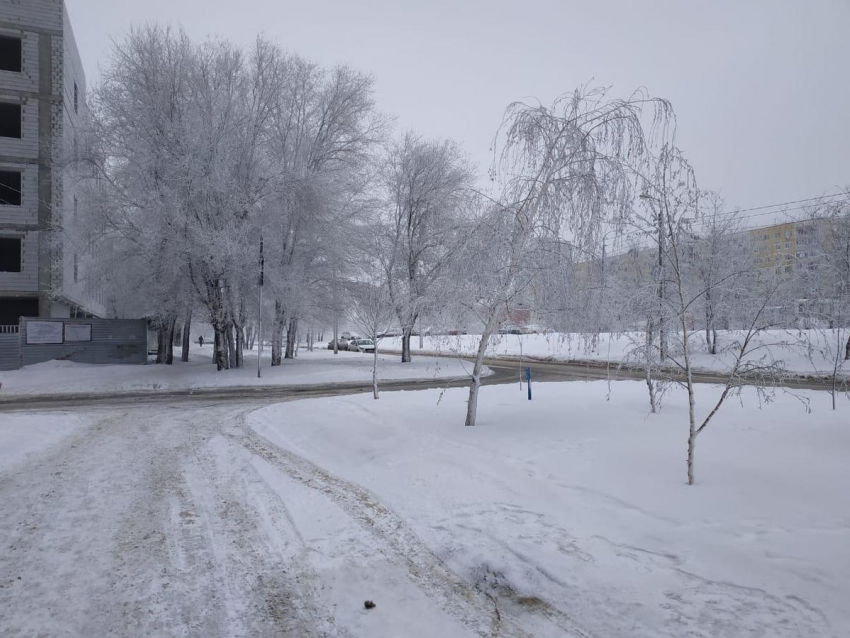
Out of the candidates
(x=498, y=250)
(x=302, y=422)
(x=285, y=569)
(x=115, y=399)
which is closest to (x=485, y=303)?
(x=498, y=250)

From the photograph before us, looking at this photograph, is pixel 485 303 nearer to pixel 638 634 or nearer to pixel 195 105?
pixel 638 634

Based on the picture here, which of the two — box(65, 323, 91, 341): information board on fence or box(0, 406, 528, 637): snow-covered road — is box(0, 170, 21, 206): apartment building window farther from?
box(0, 406, 528, 637): snow-covered road

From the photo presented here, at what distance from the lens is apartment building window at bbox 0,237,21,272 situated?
1168 inches

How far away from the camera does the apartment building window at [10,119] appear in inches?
1136

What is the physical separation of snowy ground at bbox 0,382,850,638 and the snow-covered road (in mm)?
22

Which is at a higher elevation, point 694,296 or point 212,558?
point 694,296

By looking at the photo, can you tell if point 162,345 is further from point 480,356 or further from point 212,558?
point 212,558

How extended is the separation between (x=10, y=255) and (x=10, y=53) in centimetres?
1173

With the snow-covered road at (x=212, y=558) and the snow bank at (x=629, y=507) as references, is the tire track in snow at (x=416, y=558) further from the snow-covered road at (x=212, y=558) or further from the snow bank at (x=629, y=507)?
the snow bank at (x=629, y=507)

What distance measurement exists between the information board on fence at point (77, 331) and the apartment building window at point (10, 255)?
326 inches

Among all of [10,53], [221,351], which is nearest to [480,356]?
[221,351]

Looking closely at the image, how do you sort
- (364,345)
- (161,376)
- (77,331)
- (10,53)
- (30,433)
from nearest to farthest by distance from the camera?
(30,433)
(161,376)
(77,331)
(10,53)
(364,345)

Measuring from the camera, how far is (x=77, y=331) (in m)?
25.2

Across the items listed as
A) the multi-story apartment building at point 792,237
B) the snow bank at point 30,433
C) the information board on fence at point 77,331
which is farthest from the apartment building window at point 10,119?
the multi-story apartment building at point 792,237
